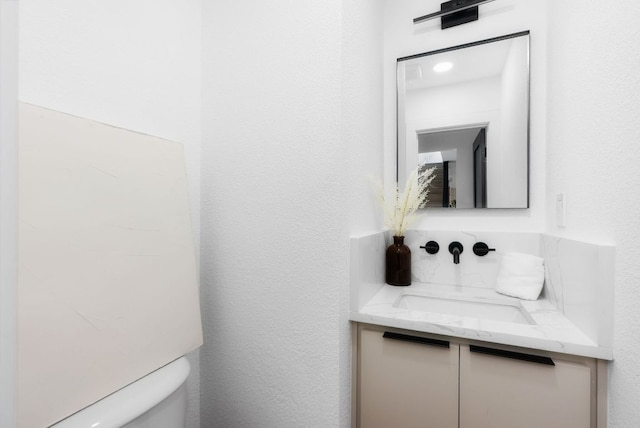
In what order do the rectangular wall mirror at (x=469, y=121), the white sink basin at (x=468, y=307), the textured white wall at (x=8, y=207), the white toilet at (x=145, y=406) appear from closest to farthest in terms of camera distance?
the textured white wall at (x=8, y=207) → the white toilet at (x=145, y=406) → the white sink basin at (x=468, y=307) → the rectangular wall mirror at (x=469, y=121)

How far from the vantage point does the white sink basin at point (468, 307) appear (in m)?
1.12

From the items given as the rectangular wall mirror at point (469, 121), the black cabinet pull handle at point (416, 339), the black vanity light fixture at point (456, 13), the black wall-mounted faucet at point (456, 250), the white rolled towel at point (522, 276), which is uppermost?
the black vanity light fixture at point (456, 13)

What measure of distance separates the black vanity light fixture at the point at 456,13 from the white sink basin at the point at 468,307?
4.41 ft

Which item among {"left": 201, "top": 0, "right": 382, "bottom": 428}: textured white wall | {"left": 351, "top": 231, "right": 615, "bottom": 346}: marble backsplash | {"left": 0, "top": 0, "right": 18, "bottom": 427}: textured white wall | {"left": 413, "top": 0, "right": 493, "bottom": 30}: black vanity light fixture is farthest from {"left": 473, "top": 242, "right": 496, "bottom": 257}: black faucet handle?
{"left": 0, "top": 0, "right": 18, "bottom": 427}: textured white wall

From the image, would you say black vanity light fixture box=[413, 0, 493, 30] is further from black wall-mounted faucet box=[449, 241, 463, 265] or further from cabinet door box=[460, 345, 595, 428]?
cabinet door box=[460, 345, 595, 428]

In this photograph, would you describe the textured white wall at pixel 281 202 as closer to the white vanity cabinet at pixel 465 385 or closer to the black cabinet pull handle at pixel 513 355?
the white vanity cabinet at pixel 465 385

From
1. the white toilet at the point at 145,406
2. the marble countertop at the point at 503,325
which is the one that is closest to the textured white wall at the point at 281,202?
the marble countertop at the point at 503,325

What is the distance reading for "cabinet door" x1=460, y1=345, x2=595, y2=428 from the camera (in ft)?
2.48

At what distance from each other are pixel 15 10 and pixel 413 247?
145 cm

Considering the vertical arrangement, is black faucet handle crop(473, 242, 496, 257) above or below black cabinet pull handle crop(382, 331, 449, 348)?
above

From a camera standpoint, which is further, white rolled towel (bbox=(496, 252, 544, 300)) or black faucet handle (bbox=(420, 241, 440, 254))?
black faucet handle (bbox=(420, 241, 440, 254))

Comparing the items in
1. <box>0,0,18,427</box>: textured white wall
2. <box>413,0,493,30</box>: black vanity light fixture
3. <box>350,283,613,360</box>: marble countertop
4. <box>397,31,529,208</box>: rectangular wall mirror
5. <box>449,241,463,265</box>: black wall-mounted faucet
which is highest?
<box>413,0,493,30</box>: black vanity light fixture

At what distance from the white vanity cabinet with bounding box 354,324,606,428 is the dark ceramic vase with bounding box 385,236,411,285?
0.39 m

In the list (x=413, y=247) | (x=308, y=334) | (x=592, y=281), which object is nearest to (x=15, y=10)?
(x=308, y=334)
